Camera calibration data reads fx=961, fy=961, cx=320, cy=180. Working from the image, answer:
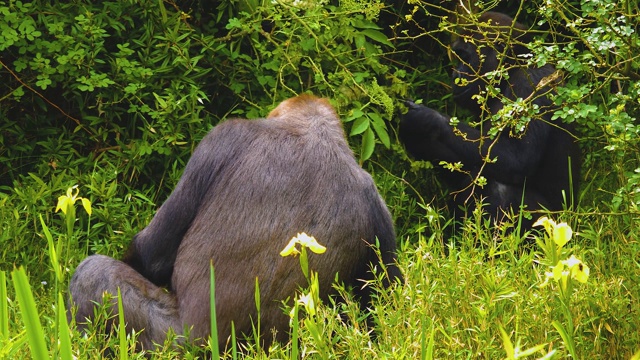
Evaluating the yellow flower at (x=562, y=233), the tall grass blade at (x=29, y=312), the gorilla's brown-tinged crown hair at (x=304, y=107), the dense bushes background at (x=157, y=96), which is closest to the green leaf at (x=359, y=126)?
the dense bushes background at (x=157, y=96)

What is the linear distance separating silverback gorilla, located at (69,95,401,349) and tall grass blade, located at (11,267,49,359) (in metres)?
1.40

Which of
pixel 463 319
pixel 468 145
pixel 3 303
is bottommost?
pixel 468 145

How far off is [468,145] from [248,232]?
224 centimetres

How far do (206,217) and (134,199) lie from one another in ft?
5.03

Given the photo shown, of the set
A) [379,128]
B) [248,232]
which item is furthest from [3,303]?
[379,128]

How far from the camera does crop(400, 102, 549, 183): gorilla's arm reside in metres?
5.09

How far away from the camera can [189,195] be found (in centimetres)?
346

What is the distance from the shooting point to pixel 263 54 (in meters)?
4.91

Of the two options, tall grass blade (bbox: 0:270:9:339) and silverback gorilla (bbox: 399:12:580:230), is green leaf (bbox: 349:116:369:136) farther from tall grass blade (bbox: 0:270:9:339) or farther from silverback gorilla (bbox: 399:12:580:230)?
tall grass blade (bbox: 0:270:9:339)

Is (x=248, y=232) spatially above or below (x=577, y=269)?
below

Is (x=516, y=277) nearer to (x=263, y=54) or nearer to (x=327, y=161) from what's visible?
(x=327, y=161)

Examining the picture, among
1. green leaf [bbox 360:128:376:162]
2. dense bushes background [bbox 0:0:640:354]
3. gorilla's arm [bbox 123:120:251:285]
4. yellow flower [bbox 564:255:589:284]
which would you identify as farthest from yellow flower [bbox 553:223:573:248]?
green leaf [bbox 360:128:376:162]

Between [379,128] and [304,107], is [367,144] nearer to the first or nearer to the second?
[379,128]

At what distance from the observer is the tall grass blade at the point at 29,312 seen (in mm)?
1657
